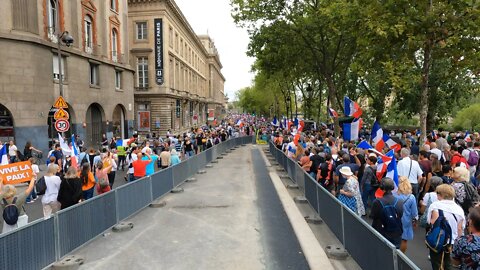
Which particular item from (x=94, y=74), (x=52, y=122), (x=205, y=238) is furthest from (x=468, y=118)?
(x=205, y=238)

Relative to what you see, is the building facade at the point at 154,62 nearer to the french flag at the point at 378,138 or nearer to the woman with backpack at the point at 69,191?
the french flag at the point at 378,138

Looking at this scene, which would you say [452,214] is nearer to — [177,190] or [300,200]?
[300,200]

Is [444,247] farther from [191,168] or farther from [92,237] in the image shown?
[191,168]

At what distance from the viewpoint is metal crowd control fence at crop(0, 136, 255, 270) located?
5758mm

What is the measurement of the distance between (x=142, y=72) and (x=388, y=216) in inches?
1655

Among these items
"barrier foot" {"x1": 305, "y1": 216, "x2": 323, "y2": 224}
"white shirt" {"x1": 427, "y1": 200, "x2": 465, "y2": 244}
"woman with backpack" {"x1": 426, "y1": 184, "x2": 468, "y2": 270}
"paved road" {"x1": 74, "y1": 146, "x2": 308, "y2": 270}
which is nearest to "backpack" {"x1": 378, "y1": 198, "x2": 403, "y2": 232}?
"woman with backpack" {"x1": 426, "y1": 184, "x2": 468, "y2": 270}

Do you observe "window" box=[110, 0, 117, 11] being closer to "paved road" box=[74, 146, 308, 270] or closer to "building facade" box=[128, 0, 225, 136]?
"building facade" box=[128, 0, 225, 136]

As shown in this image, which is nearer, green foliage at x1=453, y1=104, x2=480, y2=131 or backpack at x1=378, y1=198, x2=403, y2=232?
backpack at x1=378, y1=198, x2=403, y2=232

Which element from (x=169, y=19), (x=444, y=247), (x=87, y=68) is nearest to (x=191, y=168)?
(x=444, y=247)

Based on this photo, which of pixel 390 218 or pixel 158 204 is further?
pixel 158 204

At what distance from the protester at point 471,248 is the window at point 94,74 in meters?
28.7

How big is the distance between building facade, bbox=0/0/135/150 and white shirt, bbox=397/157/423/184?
52.9 ft

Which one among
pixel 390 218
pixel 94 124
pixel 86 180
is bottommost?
pixel 390 218

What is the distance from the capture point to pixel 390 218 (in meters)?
6.03
